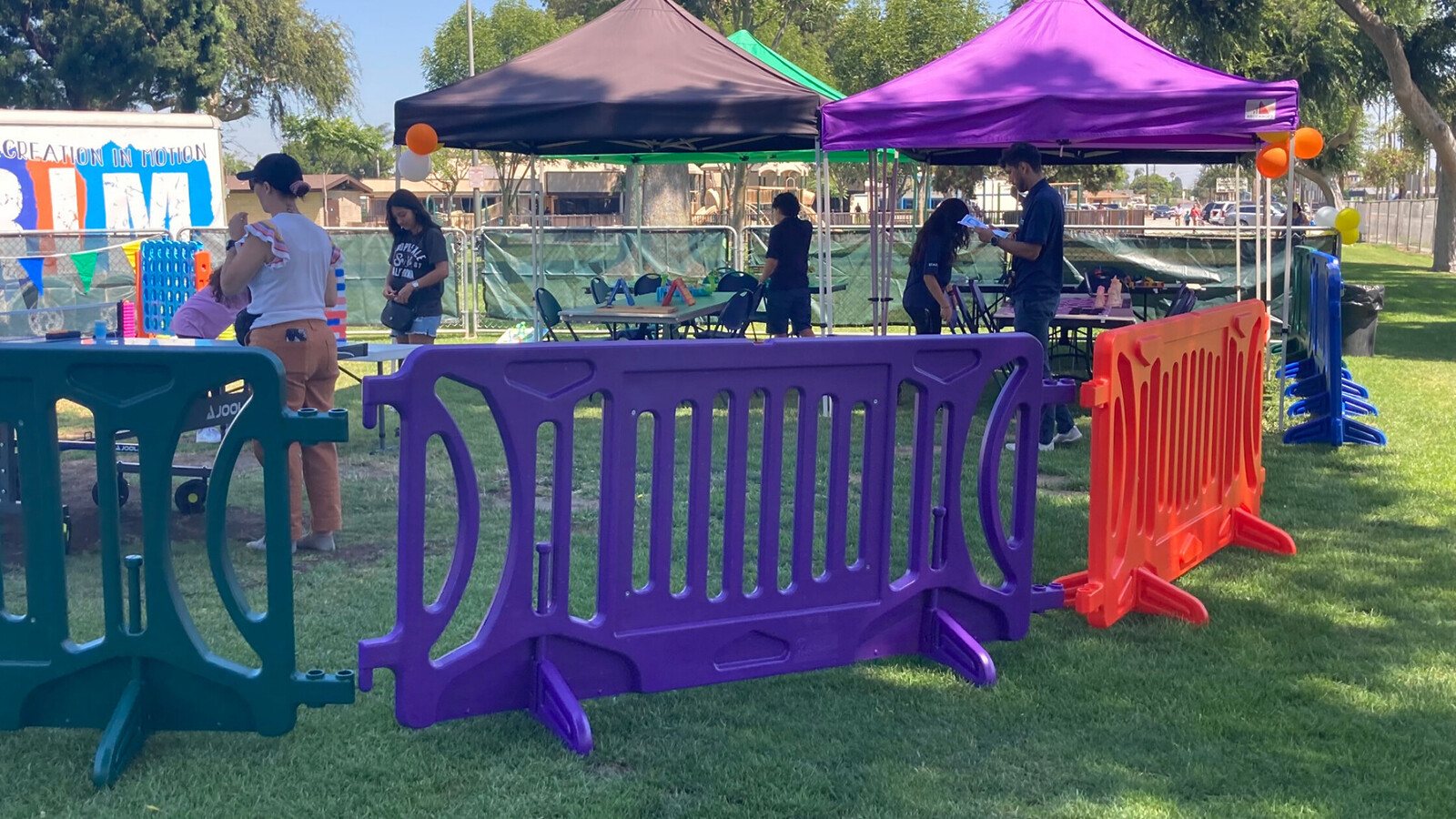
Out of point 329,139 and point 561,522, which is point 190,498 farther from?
point 329,139

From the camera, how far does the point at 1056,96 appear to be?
8.78m

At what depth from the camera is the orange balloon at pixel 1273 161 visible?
392 inches

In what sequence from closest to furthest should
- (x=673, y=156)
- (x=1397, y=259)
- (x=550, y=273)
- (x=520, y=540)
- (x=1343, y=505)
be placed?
(x=520, y=540) < (x=1343, y=505) < (x=673, y=156) < (x=550, y=273) < (x=1397, y=259)

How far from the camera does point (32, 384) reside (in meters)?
3.70

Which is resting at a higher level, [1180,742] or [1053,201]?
[1053,201]

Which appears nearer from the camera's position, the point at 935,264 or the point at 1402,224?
the point at 935,264

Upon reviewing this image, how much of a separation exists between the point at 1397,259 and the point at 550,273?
32.9m

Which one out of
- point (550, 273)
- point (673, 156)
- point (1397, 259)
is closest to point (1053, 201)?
point (673, 156)

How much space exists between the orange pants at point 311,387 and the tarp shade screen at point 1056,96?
448cm

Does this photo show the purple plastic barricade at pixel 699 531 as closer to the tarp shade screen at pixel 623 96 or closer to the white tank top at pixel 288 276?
the white tank top at pixel 288 276

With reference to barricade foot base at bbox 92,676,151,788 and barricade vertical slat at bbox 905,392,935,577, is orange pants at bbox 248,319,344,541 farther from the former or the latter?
barricade vertical slat at bbox 905,392,935,577

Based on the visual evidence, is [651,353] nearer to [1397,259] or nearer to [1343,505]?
Answer: [1343,505]

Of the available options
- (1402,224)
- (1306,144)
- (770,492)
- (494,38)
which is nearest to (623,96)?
(1306,144)

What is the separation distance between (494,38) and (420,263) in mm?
43188
